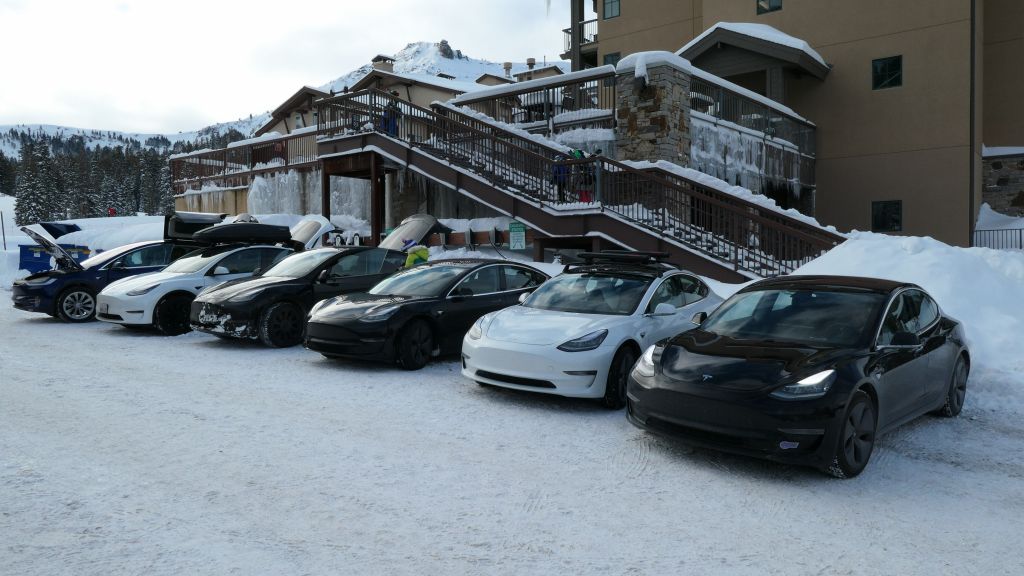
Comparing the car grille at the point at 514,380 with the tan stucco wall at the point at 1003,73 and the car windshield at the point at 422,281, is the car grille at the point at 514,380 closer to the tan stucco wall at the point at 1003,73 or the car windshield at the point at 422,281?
the car windshield at the point at 422,281

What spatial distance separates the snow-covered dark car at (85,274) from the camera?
12.2 m

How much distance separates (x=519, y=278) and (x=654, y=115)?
324 inches

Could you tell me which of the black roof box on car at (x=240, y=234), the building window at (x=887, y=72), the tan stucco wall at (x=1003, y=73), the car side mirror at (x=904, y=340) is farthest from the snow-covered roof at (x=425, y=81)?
the car side mirror at (x=904, y=340)

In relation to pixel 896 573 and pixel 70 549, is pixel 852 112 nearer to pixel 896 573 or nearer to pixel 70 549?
pixel 896 573

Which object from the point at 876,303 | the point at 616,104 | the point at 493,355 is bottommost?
the point at 493,355

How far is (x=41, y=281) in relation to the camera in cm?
1230

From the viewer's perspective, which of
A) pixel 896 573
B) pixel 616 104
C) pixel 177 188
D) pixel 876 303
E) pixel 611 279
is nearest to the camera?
pixel 896 573

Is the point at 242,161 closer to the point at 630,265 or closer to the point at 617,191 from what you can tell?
the point at 617,191

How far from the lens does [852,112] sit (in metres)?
24.8

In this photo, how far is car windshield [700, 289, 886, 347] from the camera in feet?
17.6

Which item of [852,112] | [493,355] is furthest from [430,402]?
[852,112]

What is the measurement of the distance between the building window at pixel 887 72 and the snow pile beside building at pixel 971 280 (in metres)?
15.9

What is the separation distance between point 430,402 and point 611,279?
8.21 ft

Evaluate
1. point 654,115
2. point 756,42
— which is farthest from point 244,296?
point 756,42
